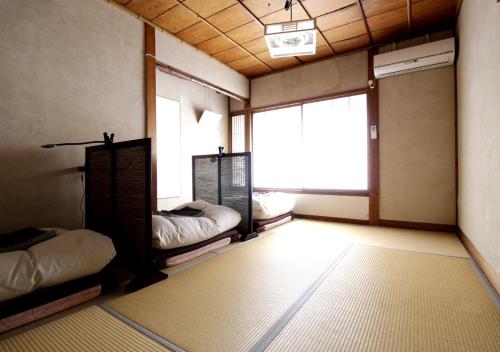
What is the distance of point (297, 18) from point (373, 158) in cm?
231

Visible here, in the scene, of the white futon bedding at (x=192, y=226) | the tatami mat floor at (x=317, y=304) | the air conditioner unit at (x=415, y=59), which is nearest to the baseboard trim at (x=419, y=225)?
the tatami mat floor at (x=317, y=304)

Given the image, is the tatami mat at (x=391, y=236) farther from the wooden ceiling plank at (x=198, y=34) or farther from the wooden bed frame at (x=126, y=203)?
the wooden ceiling plank at (x=198, y=34)

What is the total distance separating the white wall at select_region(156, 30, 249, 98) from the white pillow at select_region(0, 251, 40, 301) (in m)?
2.93

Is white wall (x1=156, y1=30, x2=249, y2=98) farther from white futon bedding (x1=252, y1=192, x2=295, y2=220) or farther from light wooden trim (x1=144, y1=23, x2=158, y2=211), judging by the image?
white futon bedding (x1=252, y1=192, x2=295, y2=220)

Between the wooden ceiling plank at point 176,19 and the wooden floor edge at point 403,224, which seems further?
the wooden floor edge at point 403,224

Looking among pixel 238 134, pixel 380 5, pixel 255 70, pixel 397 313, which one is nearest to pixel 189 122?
pixel 238 134

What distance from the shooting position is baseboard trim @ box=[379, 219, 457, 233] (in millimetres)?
3446

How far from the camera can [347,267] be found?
7.27ft

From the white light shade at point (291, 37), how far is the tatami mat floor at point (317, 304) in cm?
227

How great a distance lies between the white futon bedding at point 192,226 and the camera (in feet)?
7.27

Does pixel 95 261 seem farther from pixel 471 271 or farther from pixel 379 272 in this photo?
pixel 471 271

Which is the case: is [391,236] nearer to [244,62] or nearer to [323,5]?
[323,5]

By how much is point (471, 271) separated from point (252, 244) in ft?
6.59

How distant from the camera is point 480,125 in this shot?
219 cm
